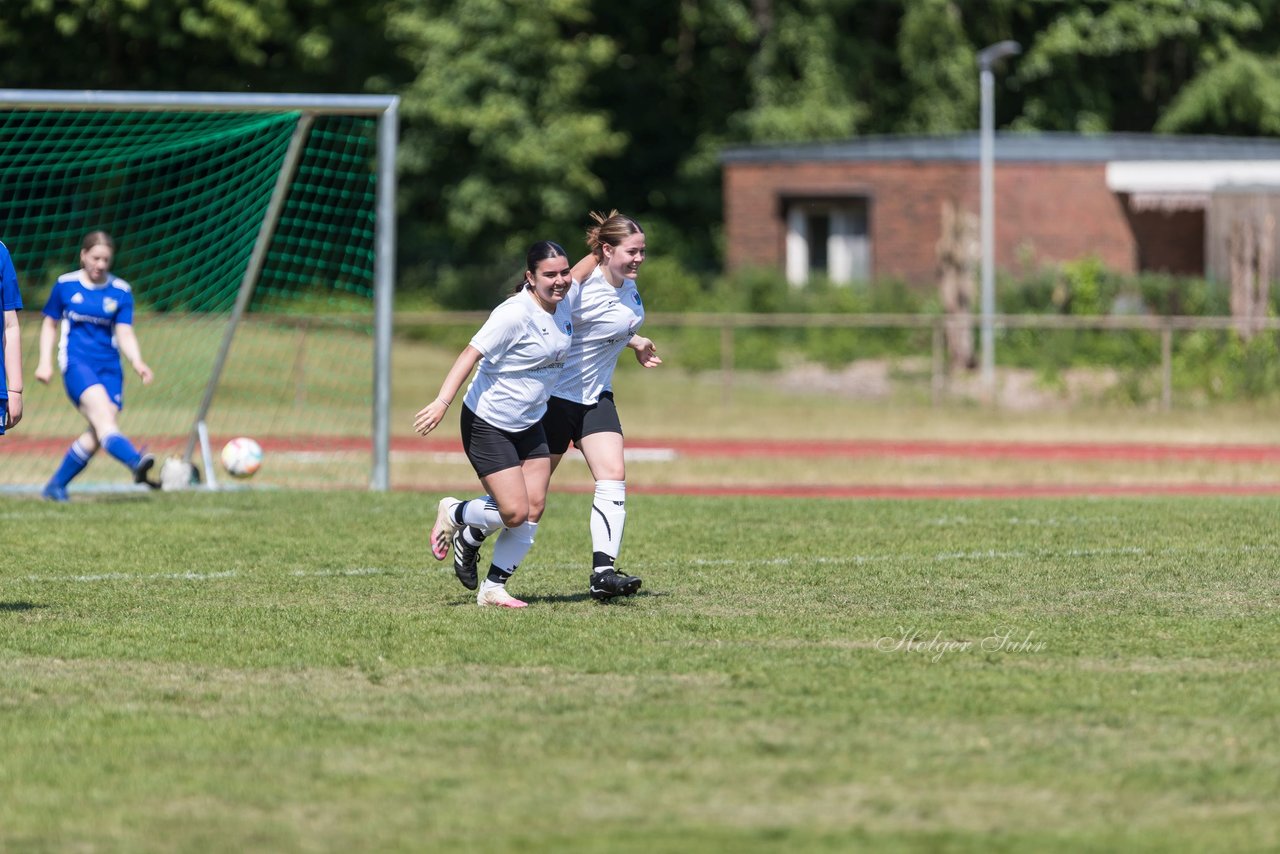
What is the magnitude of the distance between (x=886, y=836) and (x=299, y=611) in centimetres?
427

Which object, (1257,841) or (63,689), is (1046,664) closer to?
(1257,841)

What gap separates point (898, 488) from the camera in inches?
642

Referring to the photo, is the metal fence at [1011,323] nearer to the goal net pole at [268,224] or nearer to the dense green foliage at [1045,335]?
the dense green foliage at [1045,335]

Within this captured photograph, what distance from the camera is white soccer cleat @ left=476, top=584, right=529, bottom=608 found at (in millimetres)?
8570

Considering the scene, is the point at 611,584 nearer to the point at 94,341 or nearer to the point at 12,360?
the point at 12,360

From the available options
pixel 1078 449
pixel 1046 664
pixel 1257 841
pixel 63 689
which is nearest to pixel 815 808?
pixel 1257 841

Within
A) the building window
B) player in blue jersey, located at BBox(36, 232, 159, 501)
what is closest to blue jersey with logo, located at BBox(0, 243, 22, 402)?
player in blue jersey, located at BBox(36, 232, 159, 501)

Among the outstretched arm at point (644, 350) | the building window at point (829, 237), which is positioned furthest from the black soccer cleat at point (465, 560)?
the building window at point (829, 237)

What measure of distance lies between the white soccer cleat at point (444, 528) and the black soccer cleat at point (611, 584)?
0.70 m

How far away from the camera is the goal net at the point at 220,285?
49.1 feet

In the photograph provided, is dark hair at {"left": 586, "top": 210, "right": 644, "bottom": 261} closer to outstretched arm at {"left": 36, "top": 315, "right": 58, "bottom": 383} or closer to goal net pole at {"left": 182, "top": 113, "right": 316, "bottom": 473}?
outstretched arm at {"left": 36, "top": 315, "right": 58, "bottom": 383}

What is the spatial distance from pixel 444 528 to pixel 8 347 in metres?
2.13

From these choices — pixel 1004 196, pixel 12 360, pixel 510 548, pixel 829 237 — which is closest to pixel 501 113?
pixel 829 237

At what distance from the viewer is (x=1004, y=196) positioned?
106 feet
